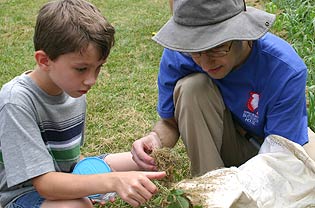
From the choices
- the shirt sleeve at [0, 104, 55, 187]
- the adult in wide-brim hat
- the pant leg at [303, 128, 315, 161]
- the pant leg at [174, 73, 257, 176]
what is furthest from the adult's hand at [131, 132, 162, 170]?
the pant leg at [303, 128, 315, 161]

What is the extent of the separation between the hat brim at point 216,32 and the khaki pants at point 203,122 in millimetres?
297

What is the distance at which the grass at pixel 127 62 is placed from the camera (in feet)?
9.44

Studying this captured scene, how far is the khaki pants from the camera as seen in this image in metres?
1.99

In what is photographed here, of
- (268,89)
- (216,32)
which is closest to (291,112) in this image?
(268,89)

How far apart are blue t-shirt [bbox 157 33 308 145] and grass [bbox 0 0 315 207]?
1.13 ft

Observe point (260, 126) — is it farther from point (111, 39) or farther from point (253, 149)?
point (111, 39)

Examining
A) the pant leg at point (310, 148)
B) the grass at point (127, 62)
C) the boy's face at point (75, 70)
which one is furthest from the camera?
the grass at point (127, 62)

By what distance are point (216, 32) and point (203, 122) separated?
1.45 feet

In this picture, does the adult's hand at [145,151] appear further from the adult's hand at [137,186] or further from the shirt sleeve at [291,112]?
the shirt sleeve at [291,112]

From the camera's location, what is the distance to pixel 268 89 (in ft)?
6.14

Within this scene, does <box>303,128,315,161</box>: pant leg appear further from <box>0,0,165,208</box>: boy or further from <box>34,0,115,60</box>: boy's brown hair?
<box>34,0,115,60</box>: boy's brown hair

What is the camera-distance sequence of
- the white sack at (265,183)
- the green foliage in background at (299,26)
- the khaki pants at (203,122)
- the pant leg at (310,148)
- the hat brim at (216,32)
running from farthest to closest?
1. the green foliage in background at (299,26)
2. the khaki pants at (203,122)
3. the pant leg at (310,148)
4. the hat brim at (216,32)
5. the white sack at (265,183)

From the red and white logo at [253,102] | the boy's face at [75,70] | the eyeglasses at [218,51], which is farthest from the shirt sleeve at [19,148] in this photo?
the red and white logo at [253,102]

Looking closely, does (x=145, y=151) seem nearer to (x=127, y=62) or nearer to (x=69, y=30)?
(x=69, y=30)
